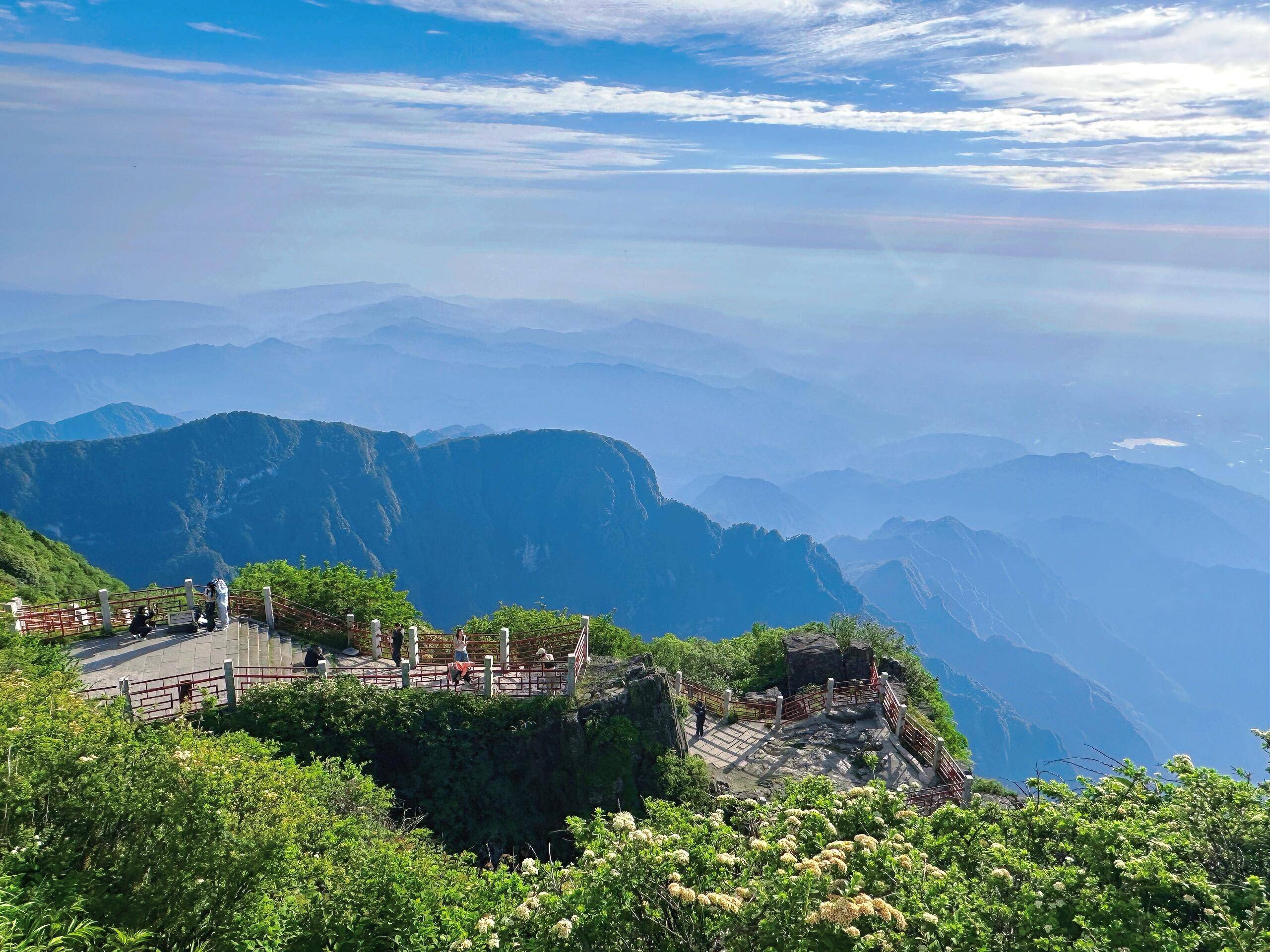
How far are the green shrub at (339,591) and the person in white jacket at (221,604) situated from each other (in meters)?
2.41

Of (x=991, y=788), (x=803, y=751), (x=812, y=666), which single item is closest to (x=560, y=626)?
(x=812, y=666)

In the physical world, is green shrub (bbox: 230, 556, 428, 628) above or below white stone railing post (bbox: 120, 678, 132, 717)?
below

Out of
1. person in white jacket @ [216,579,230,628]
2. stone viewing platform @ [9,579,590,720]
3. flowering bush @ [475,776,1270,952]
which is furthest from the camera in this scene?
person in white jacket @ [216,579,230,628]

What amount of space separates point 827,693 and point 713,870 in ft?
57.0

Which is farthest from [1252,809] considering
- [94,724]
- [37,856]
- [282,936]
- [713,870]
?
[94,724]

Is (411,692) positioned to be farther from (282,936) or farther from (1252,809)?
(1252,809)

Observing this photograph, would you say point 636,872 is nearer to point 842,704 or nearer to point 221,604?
point 842,704

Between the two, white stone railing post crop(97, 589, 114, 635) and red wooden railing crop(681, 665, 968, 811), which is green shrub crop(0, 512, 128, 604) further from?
red wooden railing crop(681, 665, 968, 811)

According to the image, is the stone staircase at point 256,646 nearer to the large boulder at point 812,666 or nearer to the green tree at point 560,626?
the green tree at point 560,626

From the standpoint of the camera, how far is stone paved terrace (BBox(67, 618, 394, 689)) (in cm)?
2300

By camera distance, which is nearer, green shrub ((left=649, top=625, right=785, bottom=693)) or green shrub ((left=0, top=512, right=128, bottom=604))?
green shrub ((left=0, top=512, right=128, bottom=604))

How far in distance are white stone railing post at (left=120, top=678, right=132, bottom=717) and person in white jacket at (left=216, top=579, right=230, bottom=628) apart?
507 centimetres

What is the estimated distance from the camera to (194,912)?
11.4 meters

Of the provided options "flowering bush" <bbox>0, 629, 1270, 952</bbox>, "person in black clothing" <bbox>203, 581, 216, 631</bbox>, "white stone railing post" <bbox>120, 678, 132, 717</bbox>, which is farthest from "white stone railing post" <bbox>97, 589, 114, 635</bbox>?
"flowering bush" <bbox>0, 629, 1270, 952</bbox>
